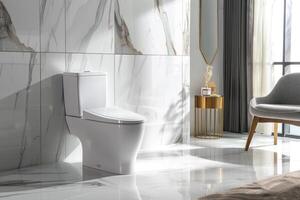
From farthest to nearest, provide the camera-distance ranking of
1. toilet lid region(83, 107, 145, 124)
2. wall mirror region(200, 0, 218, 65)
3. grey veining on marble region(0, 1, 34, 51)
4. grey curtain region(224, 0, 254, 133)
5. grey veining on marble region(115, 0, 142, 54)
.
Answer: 1. grey curtain region(224, 0, 254, 133)
2. wall mirror region(200, 0, 218, 65)
3. grey veining on marble region(115, 0, 142, 54)
4. grey veining on marble region(0, 1, 34, 51)
5. toilet lid region(83, 107, 145, 124)

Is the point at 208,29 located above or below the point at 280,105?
above

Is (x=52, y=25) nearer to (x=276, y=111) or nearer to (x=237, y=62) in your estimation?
(x=276, y=111)

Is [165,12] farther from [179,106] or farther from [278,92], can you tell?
[278,92]

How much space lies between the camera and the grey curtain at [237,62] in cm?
589

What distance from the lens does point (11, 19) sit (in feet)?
12.6

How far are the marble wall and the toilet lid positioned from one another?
39cm

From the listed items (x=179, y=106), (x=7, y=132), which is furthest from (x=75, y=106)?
(x=179, y=106)

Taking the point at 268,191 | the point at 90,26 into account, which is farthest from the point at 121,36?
the point at 268,191

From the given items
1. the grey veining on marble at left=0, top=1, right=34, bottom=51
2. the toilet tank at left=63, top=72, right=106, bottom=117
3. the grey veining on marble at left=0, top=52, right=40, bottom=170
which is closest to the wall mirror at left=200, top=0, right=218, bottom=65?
the toilet tank at left=63, top=72, right=106, bottom=117

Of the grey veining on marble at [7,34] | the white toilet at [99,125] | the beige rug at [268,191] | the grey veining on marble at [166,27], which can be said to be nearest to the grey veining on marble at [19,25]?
the grey veining on marble at [7,34]

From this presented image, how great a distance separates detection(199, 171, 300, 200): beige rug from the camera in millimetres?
2604

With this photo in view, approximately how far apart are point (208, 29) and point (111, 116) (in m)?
2.47

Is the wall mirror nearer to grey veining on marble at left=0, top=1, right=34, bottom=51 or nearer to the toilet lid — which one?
the toilet lid

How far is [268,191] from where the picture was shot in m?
2.77
